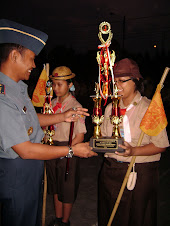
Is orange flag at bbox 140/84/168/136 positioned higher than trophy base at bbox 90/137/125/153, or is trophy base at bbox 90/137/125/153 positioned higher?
orange flag at bbox 140/84/168/136

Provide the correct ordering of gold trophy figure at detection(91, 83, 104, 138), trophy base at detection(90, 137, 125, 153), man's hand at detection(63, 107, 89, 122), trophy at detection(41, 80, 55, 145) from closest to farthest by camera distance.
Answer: trophy base at detection(90, 137, 125, 153)
gold trophy figure at detection(91, 83, 104, 138)
man's hand at detection(63, 107, 89, 122)
trophy at detection(41, 80, 55, 145)

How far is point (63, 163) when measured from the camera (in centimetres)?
323

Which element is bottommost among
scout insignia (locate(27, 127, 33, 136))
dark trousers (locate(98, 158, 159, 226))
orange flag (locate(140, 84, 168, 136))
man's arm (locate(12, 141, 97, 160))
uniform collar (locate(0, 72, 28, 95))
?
dark trousers (locate(98, 158, 159, 226))

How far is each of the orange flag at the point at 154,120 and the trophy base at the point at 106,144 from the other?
0.30 metres

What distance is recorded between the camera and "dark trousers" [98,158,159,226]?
2.47 m

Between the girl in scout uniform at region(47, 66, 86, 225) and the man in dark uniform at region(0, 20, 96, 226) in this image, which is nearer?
the man in dark uniform at region(0, 20, 96, 226)

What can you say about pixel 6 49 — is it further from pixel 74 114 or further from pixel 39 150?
pixel 74 114

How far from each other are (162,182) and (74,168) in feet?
9.50

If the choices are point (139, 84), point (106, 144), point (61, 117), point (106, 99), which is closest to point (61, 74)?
point (61, 117)

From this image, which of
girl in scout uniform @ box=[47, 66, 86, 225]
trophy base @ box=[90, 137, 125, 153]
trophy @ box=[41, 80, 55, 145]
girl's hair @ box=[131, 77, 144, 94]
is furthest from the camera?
girl in scout uniform @ box=[47, 66, 86, 225]

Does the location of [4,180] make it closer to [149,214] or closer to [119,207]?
[119,207]

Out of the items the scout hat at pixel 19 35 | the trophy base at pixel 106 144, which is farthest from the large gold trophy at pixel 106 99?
the scout hat at pixel 19 35

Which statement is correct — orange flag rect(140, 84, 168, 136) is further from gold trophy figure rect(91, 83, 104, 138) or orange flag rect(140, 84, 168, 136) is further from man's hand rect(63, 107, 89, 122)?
man's hand rect(63, 107, 89, 122)

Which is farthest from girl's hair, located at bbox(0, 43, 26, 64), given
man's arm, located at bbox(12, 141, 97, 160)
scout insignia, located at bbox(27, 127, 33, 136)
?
man's arm, located at bbox(12, 141, 97, 160)
